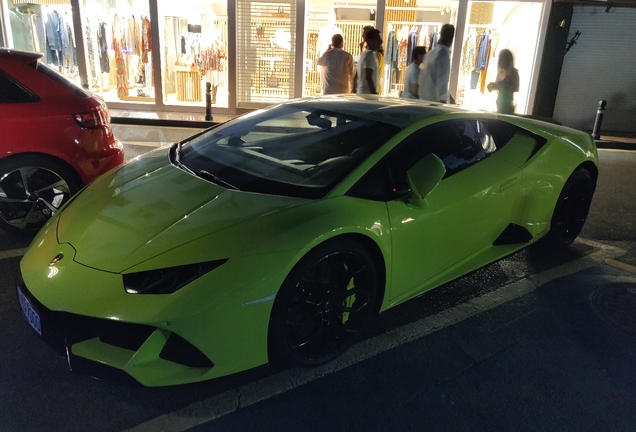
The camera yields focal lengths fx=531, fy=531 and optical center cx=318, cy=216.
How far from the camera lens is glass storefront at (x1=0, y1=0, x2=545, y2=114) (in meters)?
11.9

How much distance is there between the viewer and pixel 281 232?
256cm

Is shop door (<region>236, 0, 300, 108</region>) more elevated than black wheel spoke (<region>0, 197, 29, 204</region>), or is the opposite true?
shop door (<region>236, 0, 300, 108</region>)

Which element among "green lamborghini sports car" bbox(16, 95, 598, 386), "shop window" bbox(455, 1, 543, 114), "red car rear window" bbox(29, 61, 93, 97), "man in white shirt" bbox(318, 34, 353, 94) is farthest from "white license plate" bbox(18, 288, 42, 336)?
"shop window" bbox(455, 1, 543, 114)

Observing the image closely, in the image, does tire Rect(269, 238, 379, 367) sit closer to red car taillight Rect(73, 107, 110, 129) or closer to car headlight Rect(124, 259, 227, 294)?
car headlight Rect(124, 259, 227, 294)

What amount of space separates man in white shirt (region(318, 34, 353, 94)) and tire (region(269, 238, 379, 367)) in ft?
20.7

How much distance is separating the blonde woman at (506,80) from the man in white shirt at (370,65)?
176cm

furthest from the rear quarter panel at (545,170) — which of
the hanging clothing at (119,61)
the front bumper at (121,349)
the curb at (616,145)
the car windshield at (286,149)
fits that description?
the hanging clothing at (119,61)

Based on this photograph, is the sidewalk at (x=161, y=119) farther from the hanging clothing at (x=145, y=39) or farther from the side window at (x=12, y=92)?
the side window at (x=12, y=92)

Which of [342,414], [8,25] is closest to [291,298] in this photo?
[342,414]

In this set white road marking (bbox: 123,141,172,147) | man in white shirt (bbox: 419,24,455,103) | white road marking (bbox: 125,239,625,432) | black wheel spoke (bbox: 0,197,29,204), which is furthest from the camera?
white road marking (bbox: 123,141,172,147)

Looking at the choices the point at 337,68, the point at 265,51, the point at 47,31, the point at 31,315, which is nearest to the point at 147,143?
the point at 337,68

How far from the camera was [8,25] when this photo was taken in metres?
12.3

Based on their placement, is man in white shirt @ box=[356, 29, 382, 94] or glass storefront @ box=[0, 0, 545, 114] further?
glass storefront @ box=[0, 0, 545, 114]

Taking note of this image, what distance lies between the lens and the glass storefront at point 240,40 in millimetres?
11891
